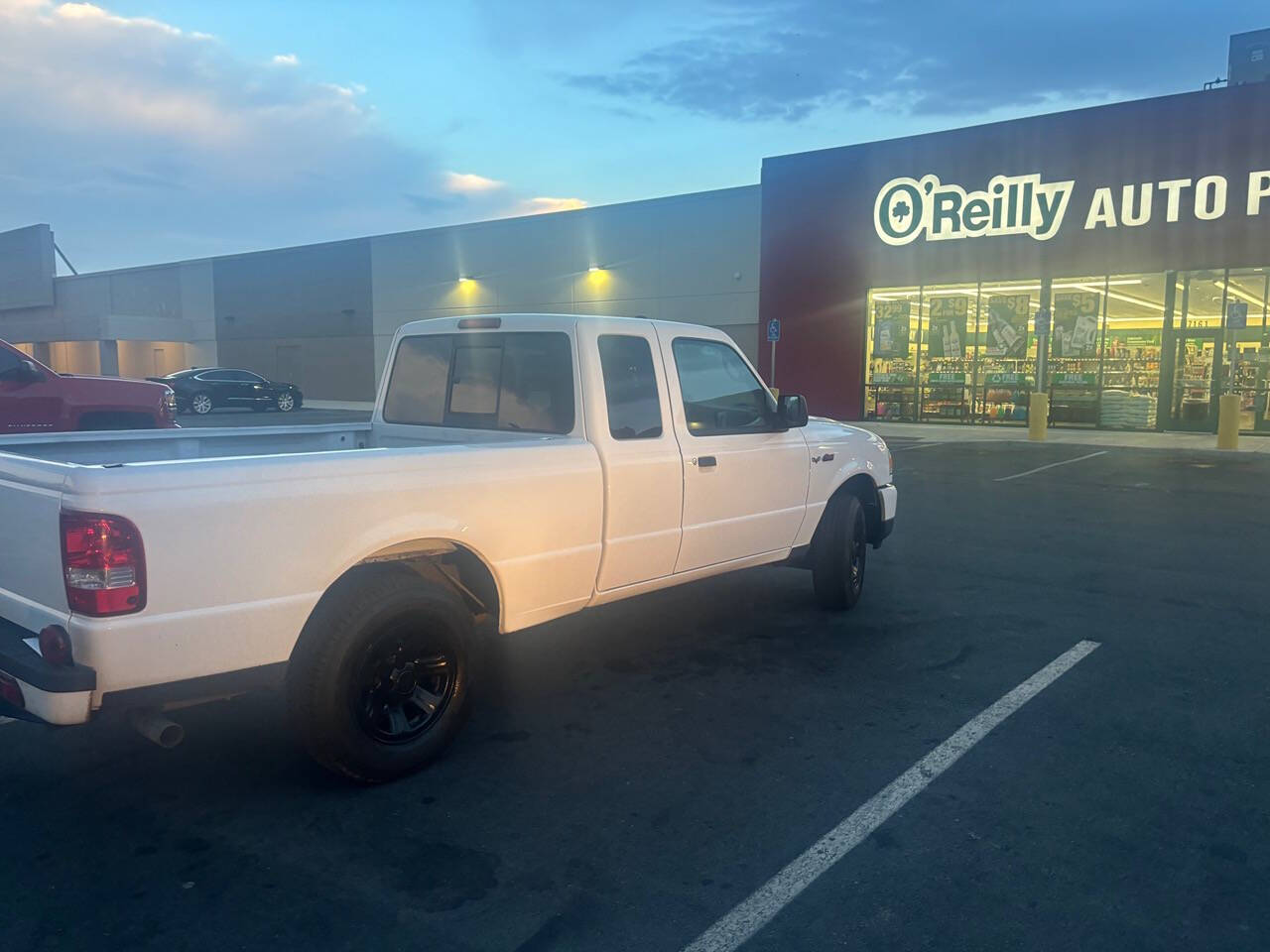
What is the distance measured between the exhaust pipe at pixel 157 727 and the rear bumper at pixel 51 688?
269 millimetres

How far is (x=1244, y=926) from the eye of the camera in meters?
2.95

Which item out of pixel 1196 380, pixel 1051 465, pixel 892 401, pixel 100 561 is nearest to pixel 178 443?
pixel 100 561

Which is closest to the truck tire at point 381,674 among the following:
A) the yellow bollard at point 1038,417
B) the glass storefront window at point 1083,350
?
the yellow bollard at point 1038,417

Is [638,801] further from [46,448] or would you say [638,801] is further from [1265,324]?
[1265,324]

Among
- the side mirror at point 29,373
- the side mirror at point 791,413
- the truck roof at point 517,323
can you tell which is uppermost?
the truck roof at point 517,323

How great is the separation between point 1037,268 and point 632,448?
20878mm

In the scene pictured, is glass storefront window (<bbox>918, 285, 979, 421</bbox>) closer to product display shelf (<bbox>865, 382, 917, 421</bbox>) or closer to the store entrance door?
Result: product display shelf (<bbox>865, 382, 917, 421</bbox>)

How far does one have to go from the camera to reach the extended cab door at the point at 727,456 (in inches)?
208

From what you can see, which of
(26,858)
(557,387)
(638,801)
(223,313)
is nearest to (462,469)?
(557,387)

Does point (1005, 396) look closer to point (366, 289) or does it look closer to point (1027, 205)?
point (1027, 205)

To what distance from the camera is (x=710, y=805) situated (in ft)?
12.3

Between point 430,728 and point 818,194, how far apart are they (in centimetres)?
2384

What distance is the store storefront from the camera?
20.6m

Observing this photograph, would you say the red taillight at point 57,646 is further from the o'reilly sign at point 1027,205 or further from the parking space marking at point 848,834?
the o'reilly sign at point 1027,205
